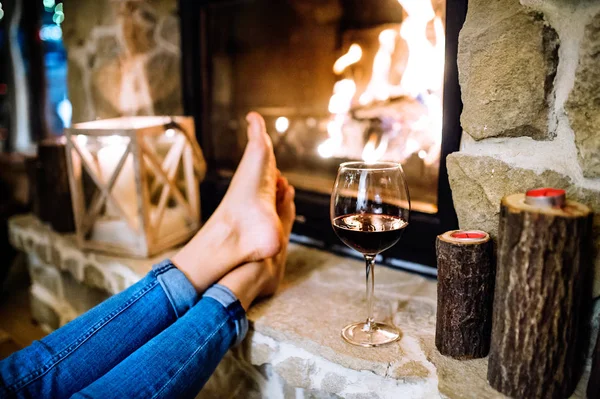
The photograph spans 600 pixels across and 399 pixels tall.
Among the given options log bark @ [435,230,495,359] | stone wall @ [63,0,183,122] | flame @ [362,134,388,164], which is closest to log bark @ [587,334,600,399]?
log bark @ [435,230,495,359]

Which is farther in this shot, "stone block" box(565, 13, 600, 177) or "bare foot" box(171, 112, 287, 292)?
"bare foot" box(171, 112, 287, 292)

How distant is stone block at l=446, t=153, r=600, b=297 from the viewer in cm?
74

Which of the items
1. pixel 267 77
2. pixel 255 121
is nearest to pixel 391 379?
pixel 255 121

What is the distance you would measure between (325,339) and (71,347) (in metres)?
0.44

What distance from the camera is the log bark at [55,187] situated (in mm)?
1462

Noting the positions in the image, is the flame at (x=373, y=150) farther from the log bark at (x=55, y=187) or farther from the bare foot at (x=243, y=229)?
the log bark at (x=55, y=187)

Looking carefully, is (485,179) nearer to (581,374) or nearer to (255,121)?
(581,374)

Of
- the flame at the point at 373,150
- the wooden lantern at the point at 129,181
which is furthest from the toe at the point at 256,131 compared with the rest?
the flame at the point at 373,150

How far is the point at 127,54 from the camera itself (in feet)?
5.22

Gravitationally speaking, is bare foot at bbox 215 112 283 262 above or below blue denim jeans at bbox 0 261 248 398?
above

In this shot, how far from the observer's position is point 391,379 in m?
0.80

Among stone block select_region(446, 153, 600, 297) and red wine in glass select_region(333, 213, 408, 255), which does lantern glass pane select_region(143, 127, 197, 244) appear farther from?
stone block select_region(446, 153, 600, 297)

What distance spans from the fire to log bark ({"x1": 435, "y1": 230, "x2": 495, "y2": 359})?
1.46 ft

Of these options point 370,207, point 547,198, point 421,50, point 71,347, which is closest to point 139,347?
point 71,347
